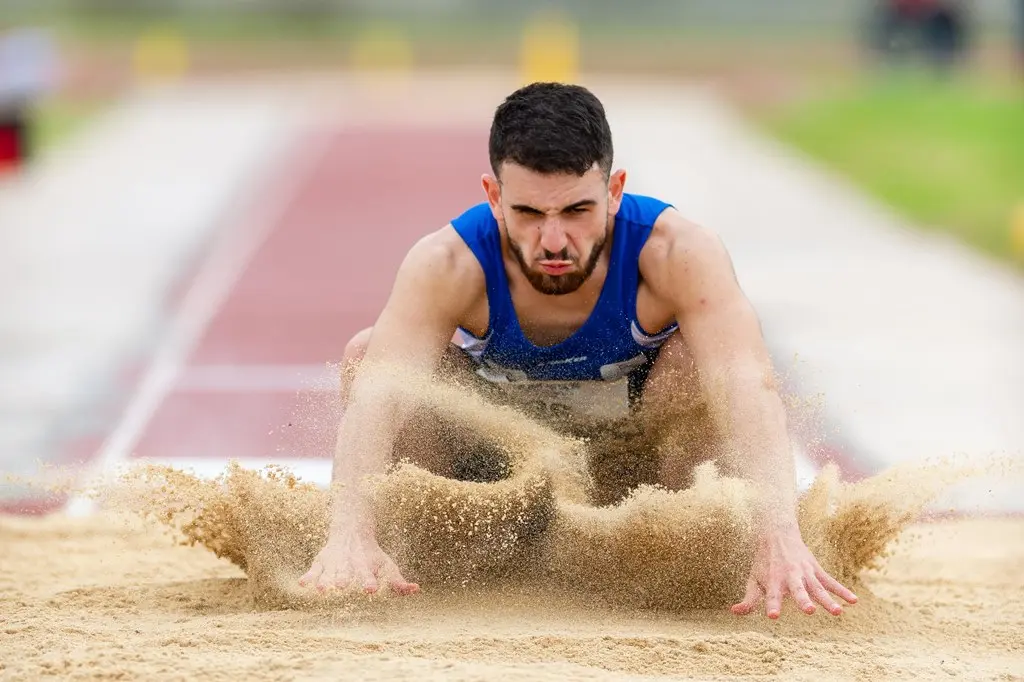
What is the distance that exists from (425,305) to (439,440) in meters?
0.39

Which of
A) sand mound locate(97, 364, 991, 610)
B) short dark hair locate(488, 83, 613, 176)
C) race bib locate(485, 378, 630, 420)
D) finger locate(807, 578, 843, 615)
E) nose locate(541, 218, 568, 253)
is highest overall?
short dark hair locate(488, 83, 613, 176)

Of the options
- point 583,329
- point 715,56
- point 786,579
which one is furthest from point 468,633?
point 715,56

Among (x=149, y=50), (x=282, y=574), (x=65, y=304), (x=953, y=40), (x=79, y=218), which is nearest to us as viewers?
(x=282, y=574)

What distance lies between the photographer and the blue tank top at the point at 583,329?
165 inches

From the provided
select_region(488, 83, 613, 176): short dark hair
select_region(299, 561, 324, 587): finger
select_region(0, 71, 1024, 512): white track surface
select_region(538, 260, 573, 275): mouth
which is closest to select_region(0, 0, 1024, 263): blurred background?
select_region(0, 71, 1024, 512): white track surface

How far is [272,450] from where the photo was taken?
6.07 meters

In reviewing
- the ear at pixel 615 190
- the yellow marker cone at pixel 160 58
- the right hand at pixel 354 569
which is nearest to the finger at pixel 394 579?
the right hand at pixel 354 569

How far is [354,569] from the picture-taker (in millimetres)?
3746

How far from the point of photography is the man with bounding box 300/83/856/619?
3.82 metres

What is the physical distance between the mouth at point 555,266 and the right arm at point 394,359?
0.28m

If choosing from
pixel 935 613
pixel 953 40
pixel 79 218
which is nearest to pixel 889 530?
pixel 935 613

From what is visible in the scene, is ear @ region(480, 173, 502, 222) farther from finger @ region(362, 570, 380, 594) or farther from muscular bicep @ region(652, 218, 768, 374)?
finger @ region(362, 570, 380, 594)

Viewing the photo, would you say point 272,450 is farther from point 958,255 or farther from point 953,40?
point 953,40

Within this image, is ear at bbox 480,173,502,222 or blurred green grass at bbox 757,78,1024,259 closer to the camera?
ear at bbox 480,173,502,222
